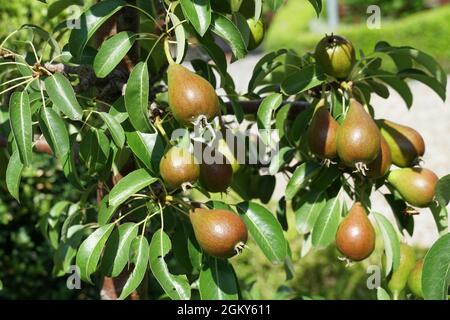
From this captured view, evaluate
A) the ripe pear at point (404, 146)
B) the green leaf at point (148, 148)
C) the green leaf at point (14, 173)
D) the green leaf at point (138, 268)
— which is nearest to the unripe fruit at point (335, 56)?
the ripe pear at point (404, 146)

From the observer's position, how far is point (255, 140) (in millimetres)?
1521

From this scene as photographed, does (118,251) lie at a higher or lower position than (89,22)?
lower

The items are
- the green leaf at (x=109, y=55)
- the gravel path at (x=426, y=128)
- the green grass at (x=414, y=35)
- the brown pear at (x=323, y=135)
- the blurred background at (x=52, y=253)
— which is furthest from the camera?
the green grass at (x=414, y=35)

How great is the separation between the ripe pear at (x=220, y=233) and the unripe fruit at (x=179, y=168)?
0.24 ft

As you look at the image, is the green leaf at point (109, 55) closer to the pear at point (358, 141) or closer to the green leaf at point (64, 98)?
the green leaf at point (64, 98)

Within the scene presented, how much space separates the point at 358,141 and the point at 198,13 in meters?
0.34

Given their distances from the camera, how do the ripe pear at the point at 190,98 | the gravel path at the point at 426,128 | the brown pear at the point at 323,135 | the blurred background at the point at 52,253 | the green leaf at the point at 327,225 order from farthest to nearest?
the gravel path at the point at 426,128
the blurred background at the point at 52,253
the green leaf at the point at 327,225
the brown pear at the point at 323,135
the ripe pear at the point at 190,98

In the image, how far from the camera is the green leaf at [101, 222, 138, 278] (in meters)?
1.15

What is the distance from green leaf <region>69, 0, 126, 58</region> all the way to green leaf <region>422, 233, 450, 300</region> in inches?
25.1

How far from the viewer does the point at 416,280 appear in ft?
4.28

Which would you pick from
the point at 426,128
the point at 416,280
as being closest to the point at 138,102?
the point at 416,280

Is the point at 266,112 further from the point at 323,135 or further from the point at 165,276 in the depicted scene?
the point at 165,276

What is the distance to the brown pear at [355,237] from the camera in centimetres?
125

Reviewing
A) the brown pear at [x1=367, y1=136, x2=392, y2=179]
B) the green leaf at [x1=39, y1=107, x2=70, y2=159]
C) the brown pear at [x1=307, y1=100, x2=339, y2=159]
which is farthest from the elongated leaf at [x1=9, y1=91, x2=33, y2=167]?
the brown pear at [x1=367, y1=136, x2=392, y2=179]
